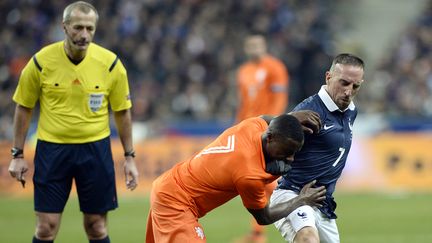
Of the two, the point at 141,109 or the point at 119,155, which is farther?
the point at 141,109

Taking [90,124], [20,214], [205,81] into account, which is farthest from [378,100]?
[90,124]

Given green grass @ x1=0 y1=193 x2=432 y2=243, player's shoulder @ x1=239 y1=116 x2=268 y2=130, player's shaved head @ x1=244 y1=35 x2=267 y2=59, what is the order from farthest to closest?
player's shaved head @ x1=244 y1=35 x2=267 y2=59
green grass @ x1=0 y1=193 x2=432 y2=243
player's shoulder @ x1=239 y1=116 x2=268 y2=130

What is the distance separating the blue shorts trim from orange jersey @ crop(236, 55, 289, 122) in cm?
481

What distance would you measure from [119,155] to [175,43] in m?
6.01

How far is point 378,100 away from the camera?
22.5 meters

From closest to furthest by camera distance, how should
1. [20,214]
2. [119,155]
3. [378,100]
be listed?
[20,214] → [119,155] → [378,100]

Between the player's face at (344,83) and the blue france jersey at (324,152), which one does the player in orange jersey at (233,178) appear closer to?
the blue france jersey at (324,152)

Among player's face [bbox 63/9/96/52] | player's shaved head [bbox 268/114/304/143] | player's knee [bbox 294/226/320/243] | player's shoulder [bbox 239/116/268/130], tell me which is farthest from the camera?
player's face [bbox 63/9/96/52]

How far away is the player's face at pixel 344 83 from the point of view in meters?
7.54

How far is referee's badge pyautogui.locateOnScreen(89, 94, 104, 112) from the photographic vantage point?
8445mm

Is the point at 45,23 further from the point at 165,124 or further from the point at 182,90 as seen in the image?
the point at 165,124

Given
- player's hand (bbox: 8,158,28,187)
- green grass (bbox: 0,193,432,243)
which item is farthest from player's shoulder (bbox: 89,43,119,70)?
green grass (bbox: 0,193,432,243)

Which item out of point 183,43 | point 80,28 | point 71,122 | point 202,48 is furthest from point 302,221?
point 183,43

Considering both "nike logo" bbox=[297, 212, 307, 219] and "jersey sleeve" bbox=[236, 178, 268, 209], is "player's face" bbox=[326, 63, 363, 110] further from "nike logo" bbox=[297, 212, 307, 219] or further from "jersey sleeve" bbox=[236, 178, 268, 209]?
"jersey sleeve" bbox=[236, 178, 268, 209]
